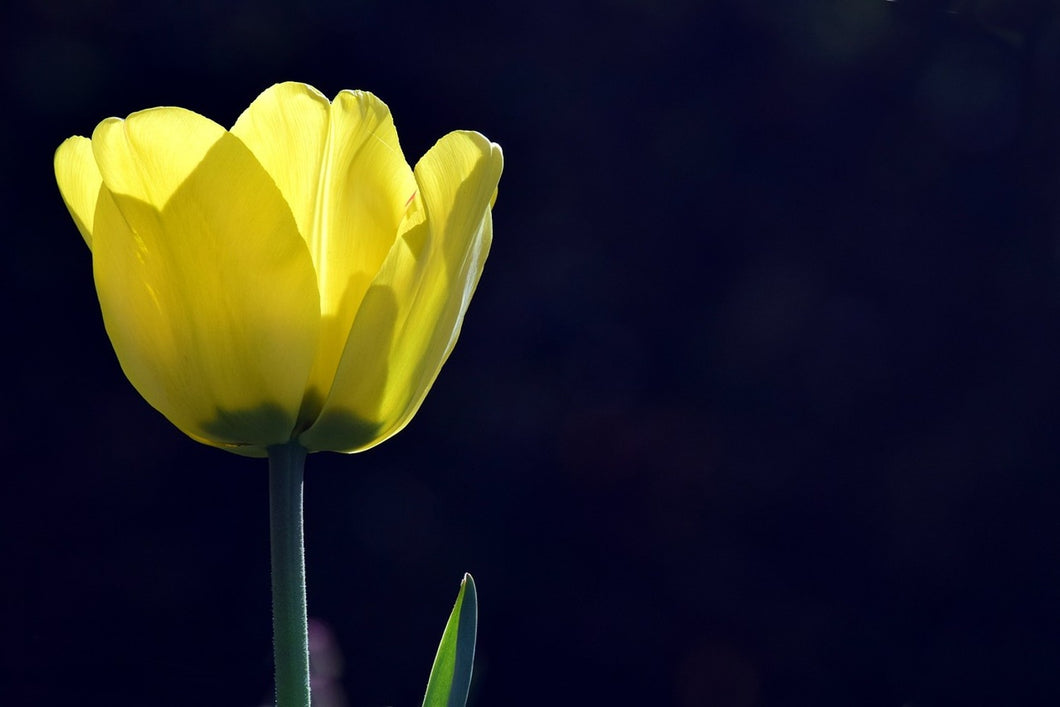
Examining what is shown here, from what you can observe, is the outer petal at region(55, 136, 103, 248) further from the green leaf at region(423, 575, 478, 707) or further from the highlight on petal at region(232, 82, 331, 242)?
the green leaf at region(423, 575, 478, 707)

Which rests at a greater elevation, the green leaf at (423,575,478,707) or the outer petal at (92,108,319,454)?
the outer petal at (92,108,319,454)

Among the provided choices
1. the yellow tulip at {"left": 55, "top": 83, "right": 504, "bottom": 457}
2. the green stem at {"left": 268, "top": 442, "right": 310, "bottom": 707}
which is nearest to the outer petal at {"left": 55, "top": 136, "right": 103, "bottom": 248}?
the yellow tulip at {"left": 55, "top": 83, "right": 504, "bottom": 457}

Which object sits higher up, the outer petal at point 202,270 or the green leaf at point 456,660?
the outer petal at point 202,270

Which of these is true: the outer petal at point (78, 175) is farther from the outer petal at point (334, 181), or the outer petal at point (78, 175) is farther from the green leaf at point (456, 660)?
the green leaf at point (456, 660)

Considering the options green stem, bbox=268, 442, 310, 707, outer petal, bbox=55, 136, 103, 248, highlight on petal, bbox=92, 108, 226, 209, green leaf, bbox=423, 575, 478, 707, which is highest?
highlight on petal, bbox=92, 108, 226, 209

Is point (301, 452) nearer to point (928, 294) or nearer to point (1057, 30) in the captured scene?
point (928, 294)

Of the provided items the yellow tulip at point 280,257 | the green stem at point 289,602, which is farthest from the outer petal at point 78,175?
the green stem at point 289,602

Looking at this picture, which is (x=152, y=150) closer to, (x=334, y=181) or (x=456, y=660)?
(x=334, y=181)
